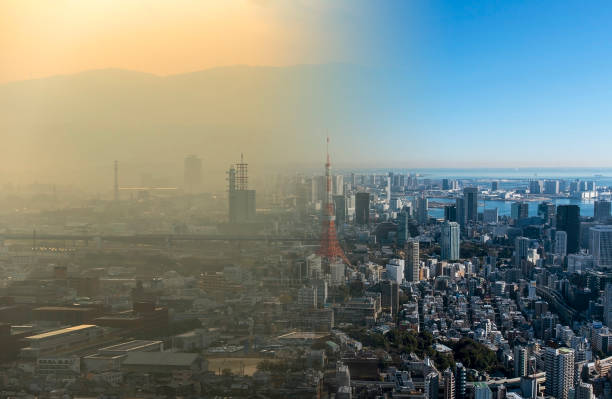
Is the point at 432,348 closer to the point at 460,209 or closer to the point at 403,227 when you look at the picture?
the point at 403,227

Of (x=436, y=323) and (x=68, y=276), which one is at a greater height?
(x=68, y=276)

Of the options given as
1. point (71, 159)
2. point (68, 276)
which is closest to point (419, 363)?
point (68, 276)

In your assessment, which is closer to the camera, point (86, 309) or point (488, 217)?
point (86, 309)

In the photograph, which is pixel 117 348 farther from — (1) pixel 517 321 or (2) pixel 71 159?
(1) pixel 517 321

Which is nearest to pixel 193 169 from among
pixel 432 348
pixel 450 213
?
pixel 432 348

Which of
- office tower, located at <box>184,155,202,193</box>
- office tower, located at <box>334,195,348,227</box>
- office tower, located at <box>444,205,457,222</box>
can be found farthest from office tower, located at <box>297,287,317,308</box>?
office tower, located at <box>444,205,457,222</box>

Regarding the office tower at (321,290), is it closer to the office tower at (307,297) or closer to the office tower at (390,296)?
the office tower at (307,297)
